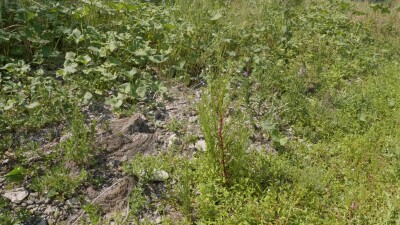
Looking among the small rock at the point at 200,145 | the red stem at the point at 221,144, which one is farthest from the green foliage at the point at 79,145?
the red stem at the point at 221,144

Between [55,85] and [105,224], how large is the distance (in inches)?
64.1

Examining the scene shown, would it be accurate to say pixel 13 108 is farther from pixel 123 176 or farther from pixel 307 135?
pixel 307 135

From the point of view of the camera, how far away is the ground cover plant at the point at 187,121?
262 centimetres

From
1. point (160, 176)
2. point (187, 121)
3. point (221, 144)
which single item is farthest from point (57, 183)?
point (187, 121)

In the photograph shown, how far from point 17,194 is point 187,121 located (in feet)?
5.41

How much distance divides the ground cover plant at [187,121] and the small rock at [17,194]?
0.02m

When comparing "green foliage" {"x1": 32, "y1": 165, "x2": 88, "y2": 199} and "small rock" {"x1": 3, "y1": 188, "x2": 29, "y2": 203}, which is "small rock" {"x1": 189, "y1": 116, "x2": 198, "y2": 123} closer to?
"green foliage" {"x1": 32, "y1": 165, "x2": 88, "y2": 199}

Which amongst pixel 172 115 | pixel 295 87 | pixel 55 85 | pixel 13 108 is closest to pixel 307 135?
pixel 295 87

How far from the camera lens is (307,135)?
11.8ft

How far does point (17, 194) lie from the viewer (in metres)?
2.49

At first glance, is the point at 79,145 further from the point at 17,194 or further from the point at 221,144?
the point at 221,144

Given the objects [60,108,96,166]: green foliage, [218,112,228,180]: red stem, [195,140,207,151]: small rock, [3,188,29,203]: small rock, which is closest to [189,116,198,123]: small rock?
[195,140,207,151]: small rock

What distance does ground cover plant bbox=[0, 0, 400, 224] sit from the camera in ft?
8.60

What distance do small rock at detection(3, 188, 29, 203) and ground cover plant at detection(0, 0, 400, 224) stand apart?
0.02m
